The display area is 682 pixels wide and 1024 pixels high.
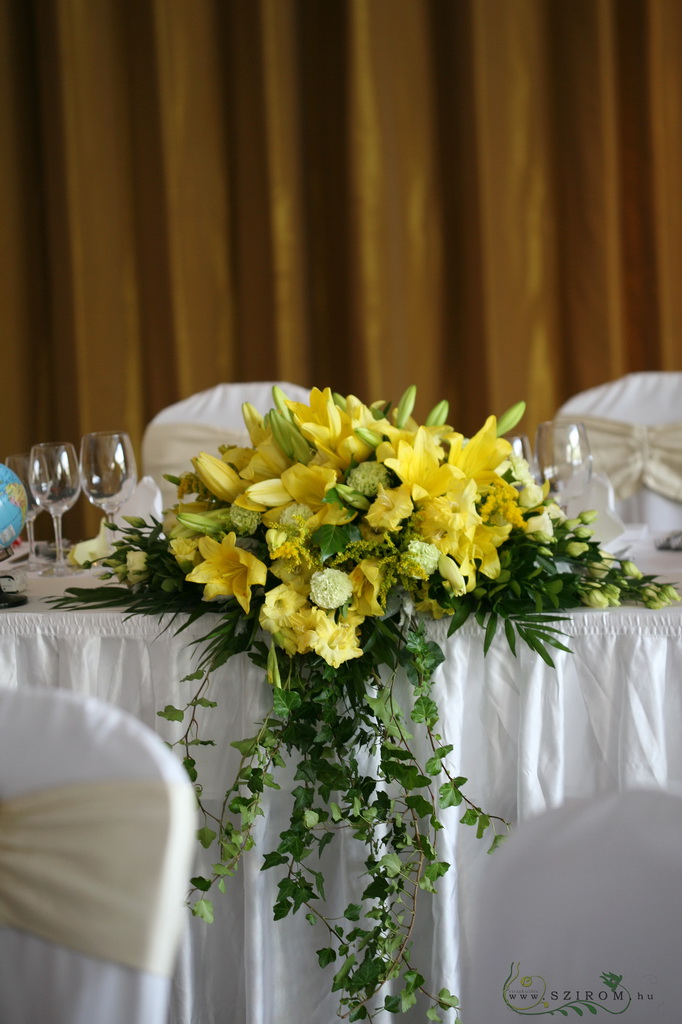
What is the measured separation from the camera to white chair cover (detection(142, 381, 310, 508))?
8.09 ft

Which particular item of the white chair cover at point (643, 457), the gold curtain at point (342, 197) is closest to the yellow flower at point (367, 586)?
the white chair cover at point (643, 457)

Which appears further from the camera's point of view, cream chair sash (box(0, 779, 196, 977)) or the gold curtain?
the gold curtain

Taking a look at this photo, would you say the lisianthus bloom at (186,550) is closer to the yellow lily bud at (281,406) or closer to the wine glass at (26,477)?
the yellow lily bud at (281,406)

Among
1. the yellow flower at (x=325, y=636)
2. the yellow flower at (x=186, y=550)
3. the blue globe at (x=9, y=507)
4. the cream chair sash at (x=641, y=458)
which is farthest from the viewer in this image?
the cream chair sash at (x=641, y=458)

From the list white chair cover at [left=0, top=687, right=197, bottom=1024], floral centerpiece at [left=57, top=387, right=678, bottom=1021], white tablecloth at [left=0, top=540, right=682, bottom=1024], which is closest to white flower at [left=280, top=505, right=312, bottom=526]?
floral centerpiece at [left=57, top=387, right=678, bottom=1021]

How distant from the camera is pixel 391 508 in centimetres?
111

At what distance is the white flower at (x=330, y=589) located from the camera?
3.62 feet

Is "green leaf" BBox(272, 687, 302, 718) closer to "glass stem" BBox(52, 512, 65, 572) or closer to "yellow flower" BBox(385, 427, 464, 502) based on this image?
"yellow flower" BBox(385, 427, 464, 502)

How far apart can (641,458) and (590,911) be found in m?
1.72

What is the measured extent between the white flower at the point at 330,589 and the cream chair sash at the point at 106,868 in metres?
0.47

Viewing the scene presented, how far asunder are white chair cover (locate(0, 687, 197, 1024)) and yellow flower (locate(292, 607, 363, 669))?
416 mm

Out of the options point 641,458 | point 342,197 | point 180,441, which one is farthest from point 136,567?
point 342,197

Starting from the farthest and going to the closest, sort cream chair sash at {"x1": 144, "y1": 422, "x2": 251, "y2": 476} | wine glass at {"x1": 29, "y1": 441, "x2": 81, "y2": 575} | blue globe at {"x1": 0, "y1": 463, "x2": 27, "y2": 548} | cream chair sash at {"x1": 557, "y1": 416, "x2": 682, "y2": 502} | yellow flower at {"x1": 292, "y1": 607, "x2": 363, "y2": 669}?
cream chair sash at {"x1": 144, "y1": 422, "x2": 251, "y2": 476}
cream chair sash at {"x1": 557, "y1": 416, "x2": 682, "y2": 502}
wine glass at {"x1": 29, "y1": 441, "x2": 81, "y2": 575}
blue globe at {"x1": 0, "y1": 463, "x2": 27, "y2": 548}
yellow flower at {"x1": 292, "y1": 607, "x2": 363, "y2": 669}

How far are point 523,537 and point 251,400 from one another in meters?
1.51
